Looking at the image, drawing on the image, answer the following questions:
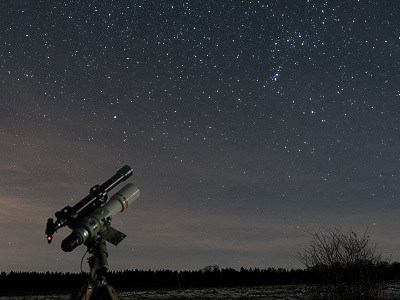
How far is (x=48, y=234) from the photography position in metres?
7.76

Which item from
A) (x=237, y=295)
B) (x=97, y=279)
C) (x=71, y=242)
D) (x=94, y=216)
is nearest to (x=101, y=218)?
(x=94, y=216)

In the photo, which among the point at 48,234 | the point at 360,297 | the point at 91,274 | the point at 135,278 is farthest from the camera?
the point at 135,278

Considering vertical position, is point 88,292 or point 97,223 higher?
point 97,223

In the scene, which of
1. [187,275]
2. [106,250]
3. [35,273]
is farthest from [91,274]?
[35,273]

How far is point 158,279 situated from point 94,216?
1184 inches

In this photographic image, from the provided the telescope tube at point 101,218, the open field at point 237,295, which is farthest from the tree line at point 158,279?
the telescope tube at point 101,218

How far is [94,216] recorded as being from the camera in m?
7.77

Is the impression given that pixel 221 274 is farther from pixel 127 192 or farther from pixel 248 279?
pixel 127 192

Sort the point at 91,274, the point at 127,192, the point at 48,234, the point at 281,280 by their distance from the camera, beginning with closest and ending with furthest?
the point at 91,274
the point at 48,234
the point at 127,192
the point at 281,280

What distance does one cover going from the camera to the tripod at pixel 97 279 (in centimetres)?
695

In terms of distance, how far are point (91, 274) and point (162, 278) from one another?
1194 inches

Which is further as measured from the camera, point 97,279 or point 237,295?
point 237,295

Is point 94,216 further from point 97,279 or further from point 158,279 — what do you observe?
point 158,279

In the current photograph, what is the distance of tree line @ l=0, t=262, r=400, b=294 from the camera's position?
33656mm
